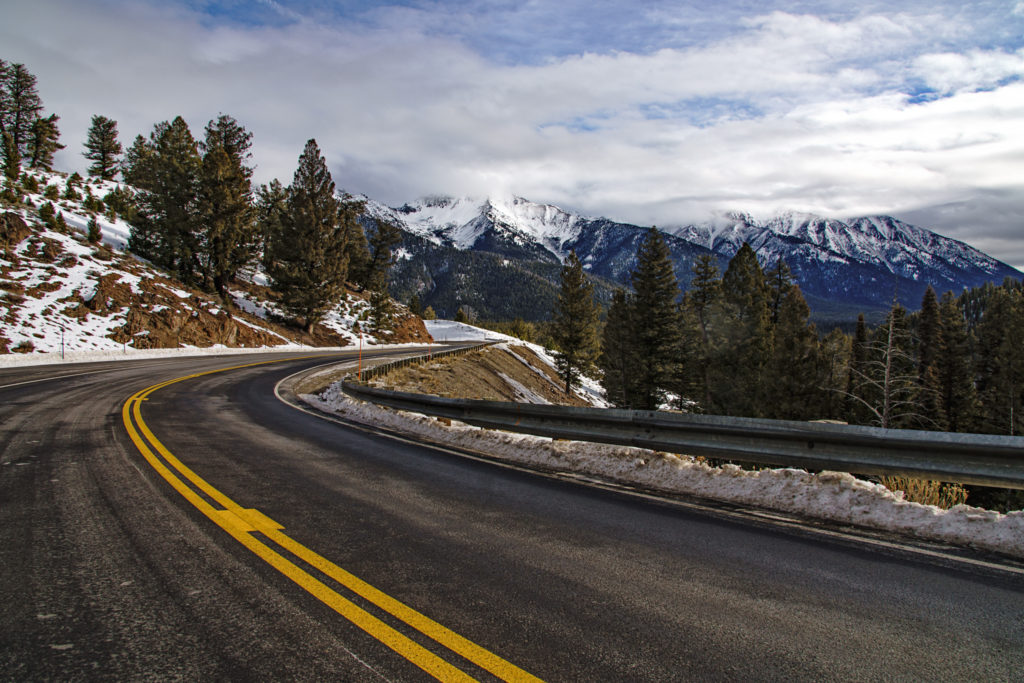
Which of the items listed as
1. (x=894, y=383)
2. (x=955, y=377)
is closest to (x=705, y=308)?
(x=894, y=383)

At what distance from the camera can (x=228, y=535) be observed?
426 cm

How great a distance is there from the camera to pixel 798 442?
604cm

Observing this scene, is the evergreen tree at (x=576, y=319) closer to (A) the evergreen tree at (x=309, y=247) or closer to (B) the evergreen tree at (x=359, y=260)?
(A) the evergreen tree at (x=309, y=247)

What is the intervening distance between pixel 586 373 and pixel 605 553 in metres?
45.9

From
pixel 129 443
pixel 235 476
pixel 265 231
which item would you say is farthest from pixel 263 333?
pixel 235 476

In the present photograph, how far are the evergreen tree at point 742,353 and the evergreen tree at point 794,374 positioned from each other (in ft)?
3.81

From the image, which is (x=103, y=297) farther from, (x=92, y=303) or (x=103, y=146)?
(x=103, y=146)

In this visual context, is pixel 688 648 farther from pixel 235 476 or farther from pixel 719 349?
pixel 719 349

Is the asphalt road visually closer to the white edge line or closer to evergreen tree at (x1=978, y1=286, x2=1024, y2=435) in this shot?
the white edge line

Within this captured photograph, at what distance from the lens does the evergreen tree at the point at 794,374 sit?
32594mm

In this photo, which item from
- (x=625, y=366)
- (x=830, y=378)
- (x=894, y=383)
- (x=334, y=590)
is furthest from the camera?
(x=625, y=366)

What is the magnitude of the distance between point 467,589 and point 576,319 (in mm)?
44560

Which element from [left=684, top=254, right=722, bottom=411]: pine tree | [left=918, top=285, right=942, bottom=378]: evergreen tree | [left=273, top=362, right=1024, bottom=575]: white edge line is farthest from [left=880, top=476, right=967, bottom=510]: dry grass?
[left=918, top=285, right=942, bottom=378]: evergreen tree

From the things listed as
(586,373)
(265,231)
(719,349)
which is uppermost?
(265,231)
